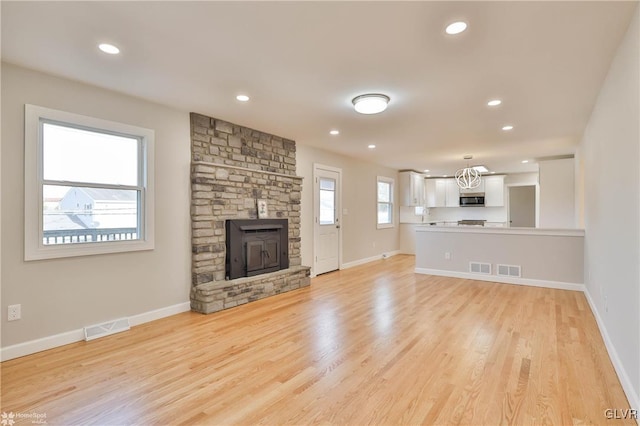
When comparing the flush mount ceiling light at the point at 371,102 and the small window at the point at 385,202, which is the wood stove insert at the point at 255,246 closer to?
the flush mount ceiling light at the point at 371,102

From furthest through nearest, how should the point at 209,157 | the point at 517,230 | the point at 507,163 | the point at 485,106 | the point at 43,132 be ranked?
the point at 507,163, the point at 517,230, the point at 209,157, the point at 485,106, the point at 43,132

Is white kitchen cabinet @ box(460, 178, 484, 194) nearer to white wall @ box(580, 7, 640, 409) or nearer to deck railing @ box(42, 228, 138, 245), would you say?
white wall @ box(580, 7, 640, 409)

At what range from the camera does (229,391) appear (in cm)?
218

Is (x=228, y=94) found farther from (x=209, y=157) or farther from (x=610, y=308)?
(x=610, y=308)

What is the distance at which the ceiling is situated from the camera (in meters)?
2.01

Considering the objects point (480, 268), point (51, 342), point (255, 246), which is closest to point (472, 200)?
point (480, 268)

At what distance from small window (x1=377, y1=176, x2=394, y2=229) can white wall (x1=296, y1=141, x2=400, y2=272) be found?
0.16 meters

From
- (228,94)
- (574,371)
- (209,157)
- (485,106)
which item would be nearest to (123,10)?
(228,94)

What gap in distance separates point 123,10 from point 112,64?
0.90m

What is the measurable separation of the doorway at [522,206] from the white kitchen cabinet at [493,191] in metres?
0.65

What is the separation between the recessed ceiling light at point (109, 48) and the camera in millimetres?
2401

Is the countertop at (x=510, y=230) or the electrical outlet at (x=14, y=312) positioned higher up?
the countertop at (x=510, y=230)

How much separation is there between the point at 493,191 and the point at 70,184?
9.44m

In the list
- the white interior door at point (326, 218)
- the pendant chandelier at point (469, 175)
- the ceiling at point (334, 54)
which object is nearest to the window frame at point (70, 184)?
the ceiling at point (334, 54)
